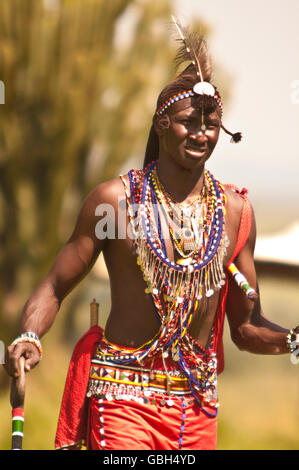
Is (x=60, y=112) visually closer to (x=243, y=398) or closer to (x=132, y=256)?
(x=243, y=398)

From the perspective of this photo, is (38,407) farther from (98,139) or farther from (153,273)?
(153,273)

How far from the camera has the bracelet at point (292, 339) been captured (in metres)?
4.30

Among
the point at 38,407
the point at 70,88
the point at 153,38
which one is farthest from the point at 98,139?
the point at 38,407

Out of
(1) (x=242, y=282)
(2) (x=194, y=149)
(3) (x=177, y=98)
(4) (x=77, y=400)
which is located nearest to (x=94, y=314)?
(4) (x=77, y=400)

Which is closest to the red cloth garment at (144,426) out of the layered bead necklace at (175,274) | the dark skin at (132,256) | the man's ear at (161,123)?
the layered bead necklace at (175,274)

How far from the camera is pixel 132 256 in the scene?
4.38 m

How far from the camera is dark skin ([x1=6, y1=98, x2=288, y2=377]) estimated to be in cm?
431

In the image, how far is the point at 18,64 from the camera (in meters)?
12.5

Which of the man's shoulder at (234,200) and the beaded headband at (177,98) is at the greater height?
the beaded headband at (177,98)

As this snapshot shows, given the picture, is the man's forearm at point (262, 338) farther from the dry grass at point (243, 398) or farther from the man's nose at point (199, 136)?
the dry grass at point (243, 398)

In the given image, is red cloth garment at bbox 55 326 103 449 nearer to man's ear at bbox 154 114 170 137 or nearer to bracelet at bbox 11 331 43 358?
bracelet at bbox 11 331 43 358

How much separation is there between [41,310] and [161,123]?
3.52 feet

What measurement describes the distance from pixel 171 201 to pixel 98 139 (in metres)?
8.49

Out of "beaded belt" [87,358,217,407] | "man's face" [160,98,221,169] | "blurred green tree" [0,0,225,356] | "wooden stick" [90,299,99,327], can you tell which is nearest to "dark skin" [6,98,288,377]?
"man's face" [160,98,221,169]
